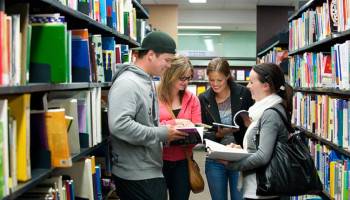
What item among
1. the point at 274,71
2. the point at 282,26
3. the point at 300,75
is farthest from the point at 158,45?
the point at 282,26

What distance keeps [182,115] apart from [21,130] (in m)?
1.54

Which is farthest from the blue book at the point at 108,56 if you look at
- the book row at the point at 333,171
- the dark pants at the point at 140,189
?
the book row at the point at 333,171

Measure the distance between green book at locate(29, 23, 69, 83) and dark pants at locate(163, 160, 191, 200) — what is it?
1303 mm

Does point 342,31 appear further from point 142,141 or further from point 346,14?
point 142,141

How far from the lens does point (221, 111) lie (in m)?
3.19

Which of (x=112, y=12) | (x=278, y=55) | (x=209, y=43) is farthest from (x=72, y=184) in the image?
(x=209, y=43)

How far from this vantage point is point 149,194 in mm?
2213

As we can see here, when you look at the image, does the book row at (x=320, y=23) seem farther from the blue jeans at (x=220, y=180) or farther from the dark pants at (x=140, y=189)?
the dark pants at (x=140, y=189)

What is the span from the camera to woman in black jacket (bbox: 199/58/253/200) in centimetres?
301

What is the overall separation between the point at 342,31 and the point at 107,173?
183 cm

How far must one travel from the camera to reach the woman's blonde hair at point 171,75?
292 centimetres

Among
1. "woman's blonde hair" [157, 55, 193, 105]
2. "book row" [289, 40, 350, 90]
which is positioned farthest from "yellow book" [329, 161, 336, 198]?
"woman's blonde hair" [157, 55, 193, 105]

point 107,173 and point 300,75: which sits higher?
point 300,75

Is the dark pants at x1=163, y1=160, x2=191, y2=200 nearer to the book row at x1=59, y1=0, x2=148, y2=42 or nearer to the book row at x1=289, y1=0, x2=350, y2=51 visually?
the book row at x1=59, y1=0, x2=148, y2=42
